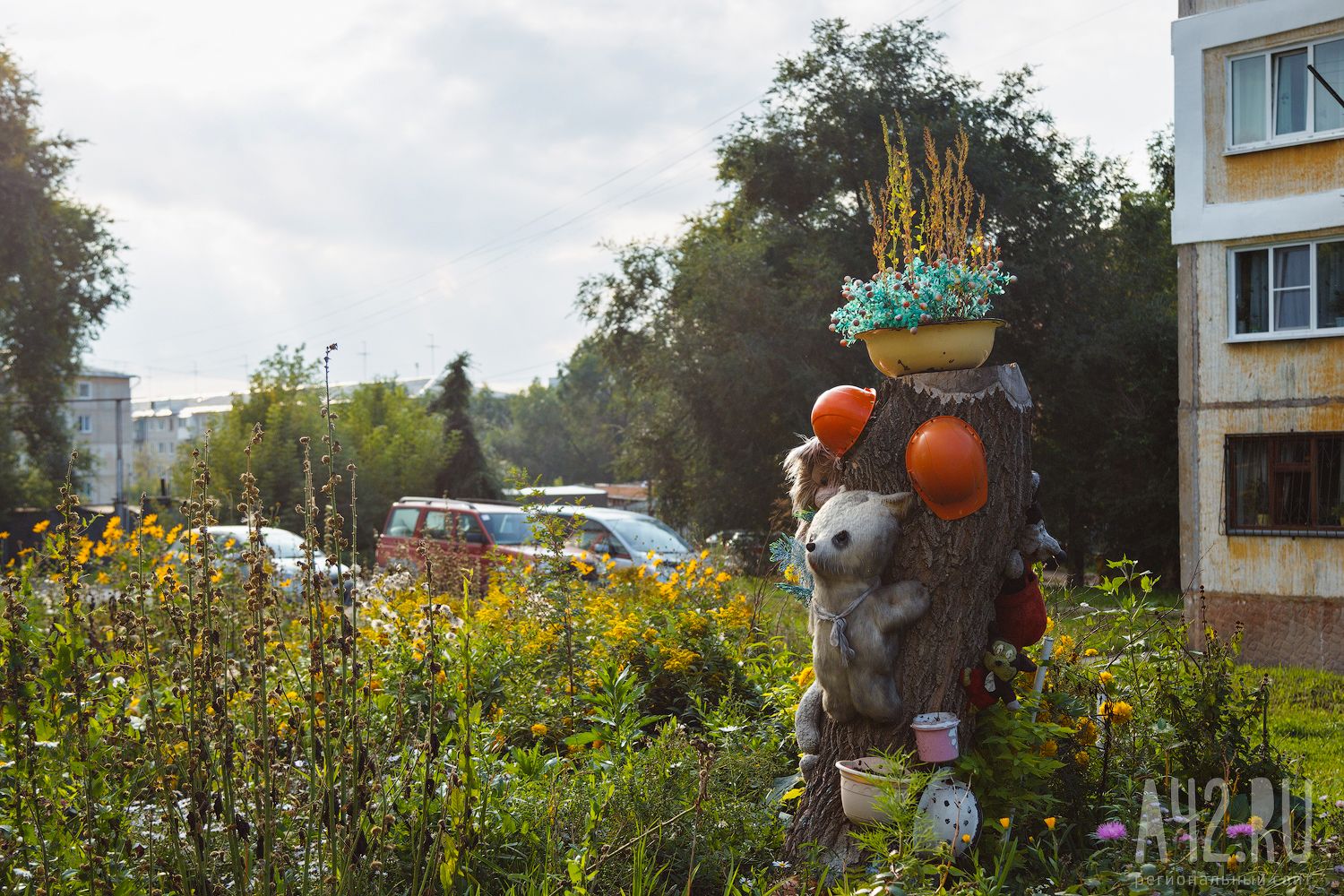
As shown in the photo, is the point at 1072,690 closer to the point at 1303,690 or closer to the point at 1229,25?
the point at 1303,690

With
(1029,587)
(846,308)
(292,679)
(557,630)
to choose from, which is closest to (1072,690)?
(1029,587)

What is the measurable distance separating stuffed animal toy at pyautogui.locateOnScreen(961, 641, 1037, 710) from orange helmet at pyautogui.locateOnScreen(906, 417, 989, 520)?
53 centimetres

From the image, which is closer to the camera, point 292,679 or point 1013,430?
point 1013,430

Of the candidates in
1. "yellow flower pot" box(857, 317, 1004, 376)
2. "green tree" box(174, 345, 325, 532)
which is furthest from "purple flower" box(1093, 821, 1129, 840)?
"green tree" box(174, 345, 325, 532)

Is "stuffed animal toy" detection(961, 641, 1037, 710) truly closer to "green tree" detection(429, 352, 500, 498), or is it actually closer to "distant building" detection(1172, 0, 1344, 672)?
"distant building" detection(1172, 0, 1344, 672)

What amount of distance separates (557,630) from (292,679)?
144 centimetres

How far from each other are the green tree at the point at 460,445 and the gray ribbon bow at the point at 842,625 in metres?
23.6

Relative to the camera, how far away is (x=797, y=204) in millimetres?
21938

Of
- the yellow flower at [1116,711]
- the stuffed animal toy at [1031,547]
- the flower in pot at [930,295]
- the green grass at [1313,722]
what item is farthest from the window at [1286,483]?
the flower in pot at [930,295]

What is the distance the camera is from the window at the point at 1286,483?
40.0 feet

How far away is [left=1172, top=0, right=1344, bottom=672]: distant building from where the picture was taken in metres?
12.1

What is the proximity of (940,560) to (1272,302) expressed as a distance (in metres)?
10.5

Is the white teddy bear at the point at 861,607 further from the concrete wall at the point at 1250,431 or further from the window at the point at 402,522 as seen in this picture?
the window at the point at 402,522

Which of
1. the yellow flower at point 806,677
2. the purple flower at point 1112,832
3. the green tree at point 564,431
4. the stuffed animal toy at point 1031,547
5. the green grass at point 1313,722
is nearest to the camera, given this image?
the purple flower at point 1112,832
